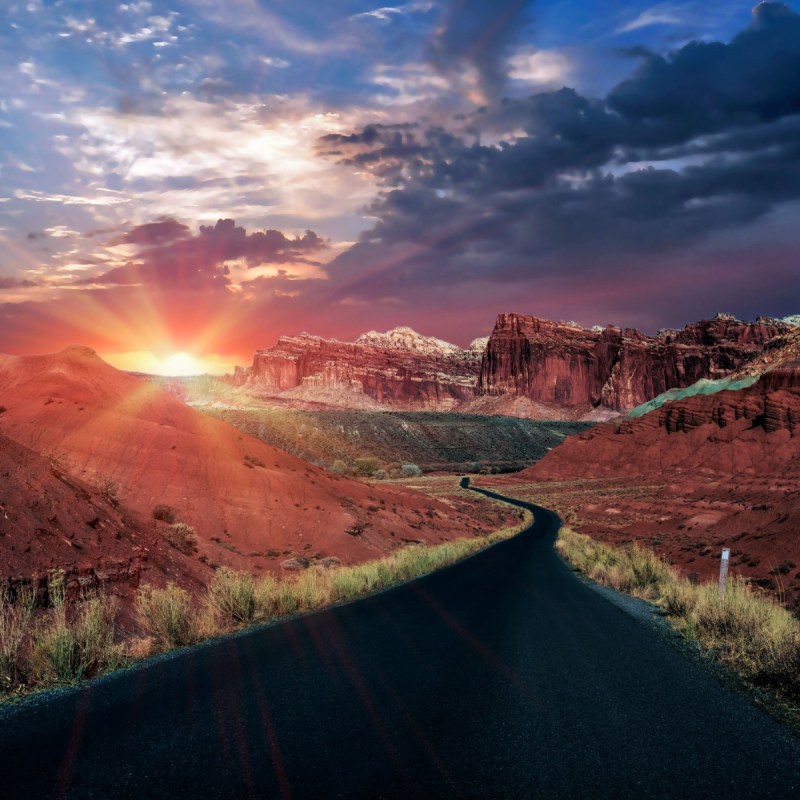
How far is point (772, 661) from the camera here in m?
8.25

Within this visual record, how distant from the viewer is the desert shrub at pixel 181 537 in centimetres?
2403

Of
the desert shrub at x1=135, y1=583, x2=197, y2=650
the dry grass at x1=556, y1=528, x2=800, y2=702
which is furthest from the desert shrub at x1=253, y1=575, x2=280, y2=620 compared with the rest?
the dry grass at x1=556, y1=528, x2=800, y2=702

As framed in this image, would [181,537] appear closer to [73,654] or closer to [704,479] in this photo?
[73,654]

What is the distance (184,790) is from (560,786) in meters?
2.79

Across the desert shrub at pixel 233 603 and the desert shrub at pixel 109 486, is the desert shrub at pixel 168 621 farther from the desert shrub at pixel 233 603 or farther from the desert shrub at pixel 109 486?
the desert shrub at pixel 109 486

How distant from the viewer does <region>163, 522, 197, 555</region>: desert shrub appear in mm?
24031

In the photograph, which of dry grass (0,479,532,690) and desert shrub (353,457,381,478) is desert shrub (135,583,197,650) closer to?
dry grass (0,479,532,690)

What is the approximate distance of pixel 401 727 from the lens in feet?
18.7

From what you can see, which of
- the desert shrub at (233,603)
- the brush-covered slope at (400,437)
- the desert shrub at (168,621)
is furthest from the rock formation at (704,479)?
the brush-covered slope at (400,437)

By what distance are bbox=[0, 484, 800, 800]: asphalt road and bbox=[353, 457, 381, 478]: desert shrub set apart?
87.2 meters

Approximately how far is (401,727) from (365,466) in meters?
97.2

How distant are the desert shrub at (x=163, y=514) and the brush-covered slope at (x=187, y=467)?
1.09 ft

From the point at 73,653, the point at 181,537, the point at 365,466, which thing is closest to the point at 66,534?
the point at 181,537

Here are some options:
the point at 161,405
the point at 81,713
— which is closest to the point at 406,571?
the point at 81,713
